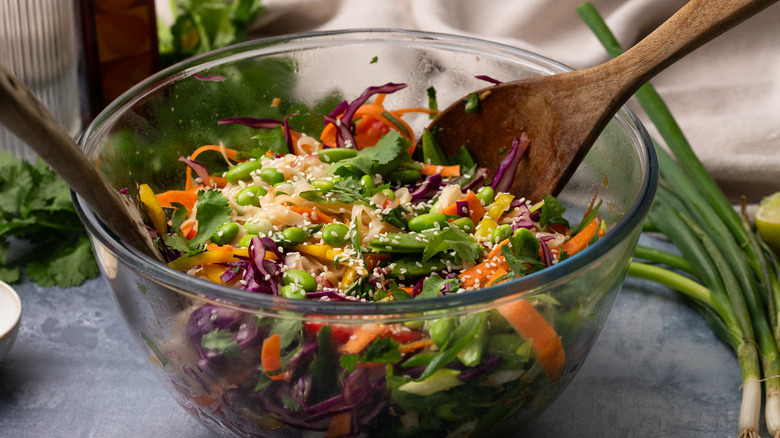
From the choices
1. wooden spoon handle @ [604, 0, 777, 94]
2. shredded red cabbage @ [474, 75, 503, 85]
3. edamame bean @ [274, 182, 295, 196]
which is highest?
wooden spoon handle @ [604, 0, 777, 94]

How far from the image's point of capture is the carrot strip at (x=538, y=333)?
140 centimetres

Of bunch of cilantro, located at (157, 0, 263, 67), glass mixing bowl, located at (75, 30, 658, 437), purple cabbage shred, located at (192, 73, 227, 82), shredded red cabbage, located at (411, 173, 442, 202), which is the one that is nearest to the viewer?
glass mixing bowl, located at (75, 30, 658, 437)

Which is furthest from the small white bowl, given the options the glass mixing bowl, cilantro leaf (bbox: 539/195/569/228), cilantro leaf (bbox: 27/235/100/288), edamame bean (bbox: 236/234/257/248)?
cilantro leaf (bbox: 539/195/569/228)

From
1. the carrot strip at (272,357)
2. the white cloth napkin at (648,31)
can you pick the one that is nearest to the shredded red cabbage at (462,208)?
the carrot strip at (272,357)

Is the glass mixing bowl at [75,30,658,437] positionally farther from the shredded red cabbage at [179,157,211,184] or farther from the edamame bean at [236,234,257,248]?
the edamame bean at [236,234,257,248]

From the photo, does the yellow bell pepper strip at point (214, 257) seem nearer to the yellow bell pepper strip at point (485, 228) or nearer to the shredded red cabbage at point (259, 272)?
the shredded red cabbage at point (259, 272)

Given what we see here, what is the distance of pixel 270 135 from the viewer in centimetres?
229

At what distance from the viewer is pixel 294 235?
180 cm

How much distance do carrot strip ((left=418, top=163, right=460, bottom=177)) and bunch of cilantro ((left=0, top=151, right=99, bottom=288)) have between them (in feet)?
3.49

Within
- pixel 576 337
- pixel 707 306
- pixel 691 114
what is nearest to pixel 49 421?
pixel 576 337

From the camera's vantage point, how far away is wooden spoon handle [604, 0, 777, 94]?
173 cm

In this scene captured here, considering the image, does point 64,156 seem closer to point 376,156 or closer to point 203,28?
point 376,156

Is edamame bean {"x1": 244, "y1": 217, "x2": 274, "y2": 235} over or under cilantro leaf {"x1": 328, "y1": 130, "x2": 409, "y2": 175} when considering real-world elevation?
under

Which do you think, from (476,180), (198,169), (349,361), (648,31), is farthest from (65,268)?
(648,31)
